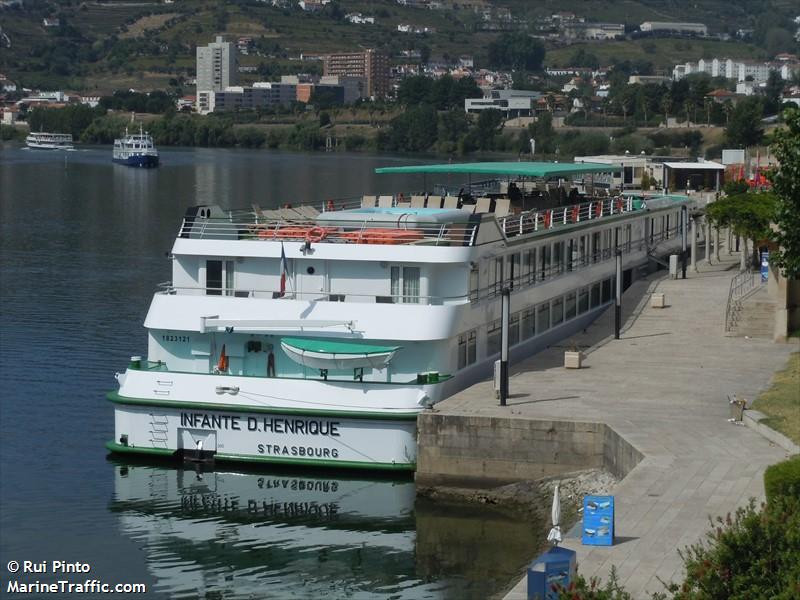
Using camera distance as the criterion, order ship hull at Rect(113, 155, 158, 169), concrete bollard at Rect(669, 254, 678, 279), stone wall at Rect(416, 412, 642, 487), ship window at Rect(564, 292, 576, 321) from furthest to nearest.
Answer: ship hull at Rect(113, 155, 158, 169), concrete bollard at Rect(669, 254, 678, 279), ship window at Rect(564, 292, 576, 321), stone wall at Rect(416, 412, 642, 487)

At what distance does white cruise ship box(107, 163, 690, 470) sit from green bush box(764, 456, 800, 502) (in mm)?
9698

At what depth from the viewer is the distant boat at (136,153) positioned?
165500 mm

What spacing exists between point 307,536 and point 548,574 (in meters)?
8.09

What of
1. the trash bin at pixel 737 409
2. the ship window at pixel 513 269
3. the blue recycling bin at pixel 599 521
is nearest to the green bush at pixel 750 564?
the blue recycling bin at pixel 599 521

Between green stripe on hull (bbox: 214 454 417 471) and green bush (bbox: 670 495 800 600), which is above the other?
green bush (bbox: 670 495 800 600)

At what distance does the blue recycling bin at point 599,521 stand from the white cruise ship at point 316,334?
7153 mm

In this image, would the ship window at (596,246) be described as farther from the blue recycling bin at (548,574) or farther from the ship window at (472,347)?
the blue recycling bin at (548,574)

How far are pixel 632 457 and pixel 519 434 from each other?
93.4 inches

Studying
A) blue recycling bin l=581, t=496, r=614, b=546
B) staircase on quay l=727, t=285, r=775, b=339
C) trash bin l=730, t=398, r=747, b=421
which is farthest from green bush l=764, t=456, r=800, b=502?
staircase on quay l=727, t=285, r=775, b=339

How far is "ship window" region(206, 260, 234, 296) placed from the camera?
102ft

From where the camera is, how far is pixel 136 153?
166 meters

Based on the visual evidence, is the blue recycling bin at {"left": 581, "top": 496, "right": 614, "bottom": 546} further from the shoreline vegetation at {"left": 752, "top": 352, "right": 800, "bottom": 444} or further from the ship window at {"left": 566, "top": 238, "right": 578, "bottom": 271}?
the ship window at {"left": 566, "top": 238, "right": 578, "bottom": 271}

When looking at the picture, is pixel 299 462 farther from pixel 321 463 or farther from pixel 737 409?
pixel 737 409

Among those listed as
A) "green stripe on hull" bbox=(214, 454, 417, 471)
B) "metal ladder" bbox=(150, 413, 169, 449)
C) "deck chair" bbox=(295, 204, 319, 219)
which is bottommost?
"green stripe on hull" bbox=(214, 454, 417, 471)
